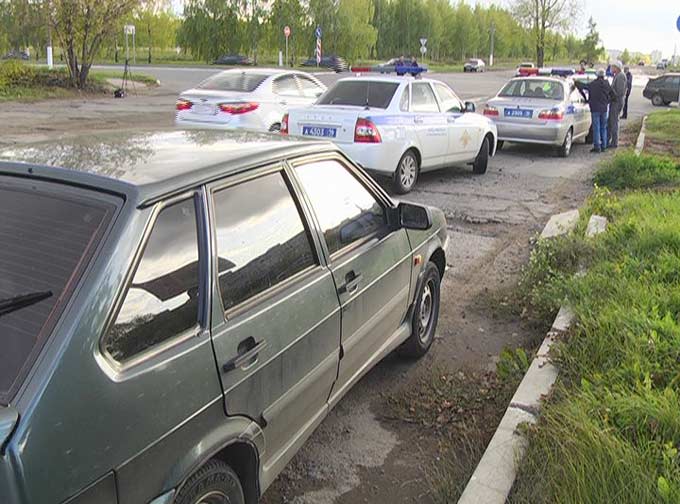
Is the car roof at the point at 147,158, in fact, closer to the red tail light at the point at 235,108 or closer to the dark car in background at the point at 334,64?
the red tail light at the point at 235,108

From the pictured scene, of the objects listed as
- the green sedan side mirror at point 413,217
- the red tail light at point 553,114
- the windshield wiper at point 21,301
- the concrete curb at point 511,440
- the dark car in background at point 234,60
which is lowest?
the concrete curb at point 511,440

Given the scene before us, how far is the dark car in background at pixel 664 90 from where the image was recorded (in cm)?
3203

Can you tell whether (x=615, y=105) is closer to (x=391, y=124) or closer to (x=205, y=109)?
(x=391, y=124)

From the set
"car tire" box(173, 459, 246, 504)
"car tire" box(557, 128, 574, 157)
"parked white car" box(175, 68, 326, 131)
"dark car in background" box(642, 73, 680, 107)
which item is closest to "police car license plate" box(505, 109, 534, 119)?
"car tire" box(557, 128, 574, 157)

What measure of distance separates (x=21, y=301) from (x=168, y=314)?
0.46 meters

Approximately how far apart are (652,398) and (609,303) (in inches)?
56.4

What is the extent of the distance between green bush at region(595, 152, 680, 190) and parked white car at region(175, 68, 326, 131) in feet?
19.0

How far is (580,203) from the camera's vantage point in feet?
32.7

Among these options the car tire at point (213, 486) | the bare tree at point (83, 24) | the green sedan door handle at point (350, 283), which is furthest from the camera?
the bare tree at point (83, 24)

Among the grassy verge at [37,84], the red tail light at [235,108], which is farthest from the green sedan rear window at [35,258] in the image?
the grassy verge at [37,84]

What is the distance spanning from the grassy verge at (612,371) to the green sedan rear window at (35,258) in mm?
2064

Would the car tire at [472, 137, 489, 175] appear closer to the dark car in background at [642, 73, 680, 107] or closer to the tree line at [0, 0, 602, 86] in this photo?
the tree line at [0, 0, 602, 86]

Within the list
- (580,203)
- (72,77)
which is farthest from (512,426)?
(72,77)

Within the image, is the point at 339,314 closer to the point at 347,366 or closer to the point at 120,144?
the point at 347,366
